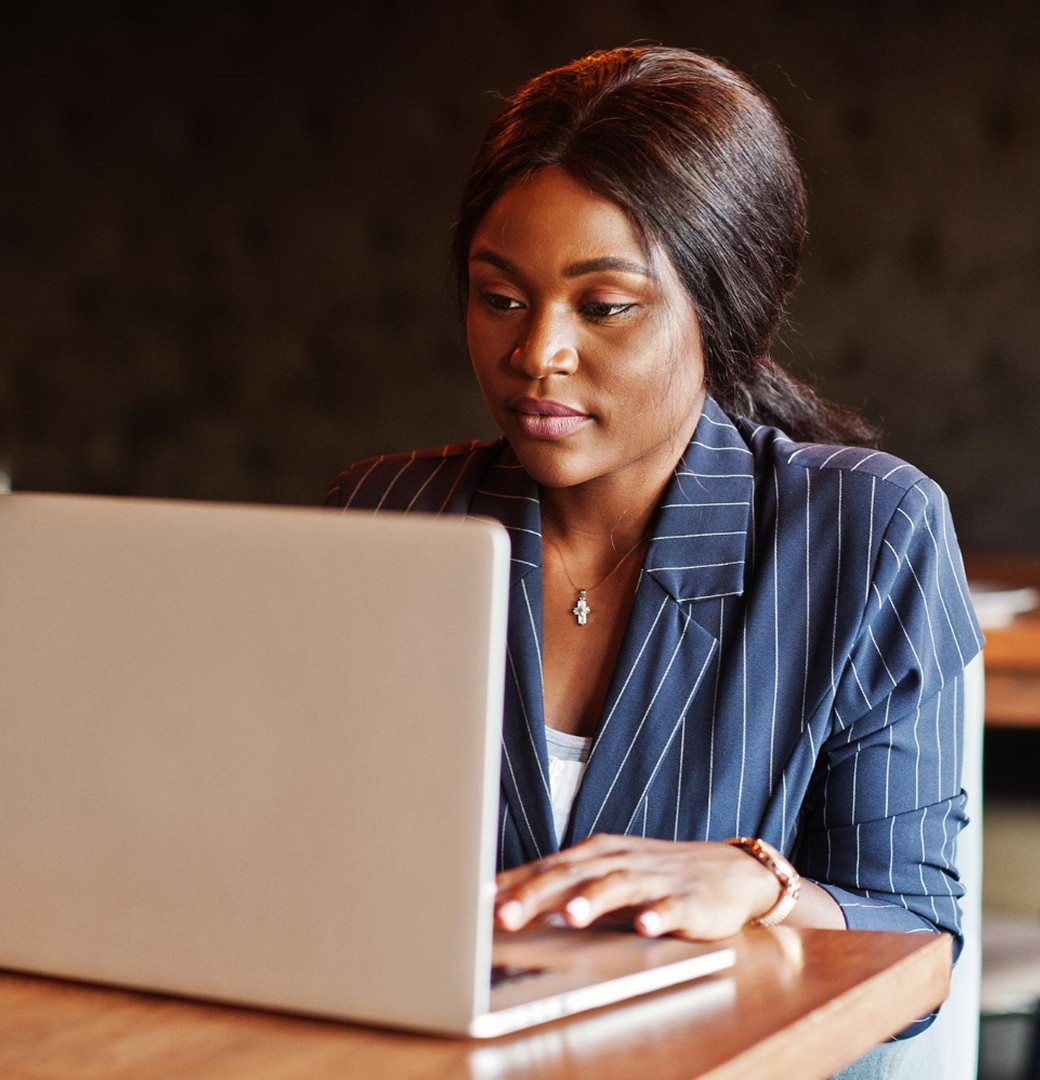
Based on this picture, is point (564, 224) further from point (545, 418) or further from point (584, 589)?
point (584, 589)

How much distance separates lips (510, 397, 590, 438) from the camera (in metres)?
1.29

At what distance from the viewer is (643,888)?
879 mm

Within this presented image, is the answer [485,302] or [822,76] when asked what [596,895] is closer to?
[485,302]

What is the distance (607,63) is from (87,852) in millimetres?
885

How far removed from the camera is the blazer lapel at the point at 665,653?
1256 millimetres

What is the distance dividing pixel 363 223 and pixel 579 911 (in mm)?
2997

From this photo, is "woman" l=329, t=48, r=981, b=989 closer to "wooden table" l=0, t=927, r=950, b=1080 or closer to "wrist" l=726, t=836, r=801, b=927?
"wrist" l=726, t=836, r=801, b=927

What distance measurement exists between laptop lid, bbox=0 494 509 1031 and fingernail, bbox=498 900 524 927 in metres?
0.10

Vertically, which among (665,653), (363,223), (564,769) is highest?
(363,223)

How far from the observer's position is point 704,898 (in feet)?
2.99

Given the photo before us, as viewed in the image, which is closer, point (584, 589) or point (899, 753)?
point (899, 753)

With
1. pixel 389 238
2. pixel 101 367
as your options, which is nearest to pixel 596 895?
pixel 389 238

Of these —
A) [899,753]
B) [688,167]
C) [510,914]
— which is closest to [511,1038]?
[510,914]

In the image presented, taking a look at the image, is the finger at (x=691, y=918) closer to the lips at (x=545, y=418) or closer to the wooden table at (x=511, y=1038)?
the wooden table at (x=511, y=1038)
